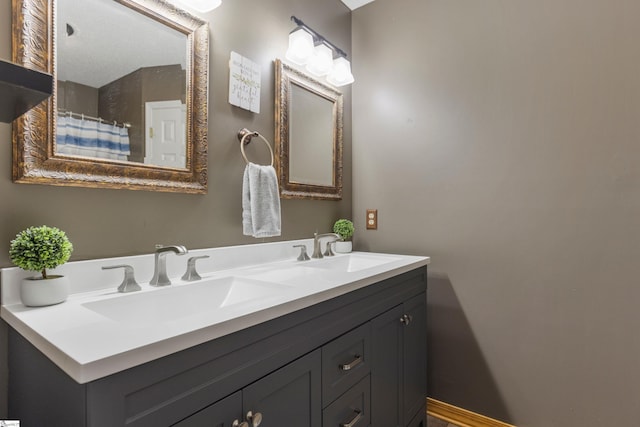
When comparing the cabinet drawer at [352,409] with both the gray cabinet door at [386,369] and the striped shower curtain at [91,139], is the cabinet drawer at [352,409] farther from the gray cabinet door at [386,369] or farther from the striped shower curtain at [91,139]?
the striped shower curtain at [91,139]

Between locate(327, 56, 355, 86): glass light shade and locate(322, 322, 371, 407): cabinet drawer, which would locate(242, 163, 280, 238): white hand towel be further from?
locate(327, 56, 355, 86): glass light shade

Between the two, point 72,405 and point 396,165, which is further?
point 396,165

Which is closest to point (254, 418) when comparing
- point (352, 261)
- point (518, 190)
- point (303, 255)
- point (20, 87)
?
point (20, 87)

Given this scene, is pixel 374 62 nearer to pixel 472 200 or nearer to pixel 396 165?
pixel 396 165

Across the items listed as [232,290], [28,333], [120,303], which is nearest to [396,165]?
[232,290]

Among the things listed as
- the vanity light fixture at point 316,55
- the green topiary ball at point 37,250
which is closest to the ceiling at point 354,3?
the vanity light fixture at point 316,55

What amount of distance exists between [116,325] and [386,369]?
0.98 metres

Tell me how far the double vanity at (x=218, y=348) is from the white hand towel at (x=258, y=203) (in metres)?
0.12

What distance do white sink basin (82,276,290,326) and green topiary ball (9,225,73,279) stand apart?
0.43ft

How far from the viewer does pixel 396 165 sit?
1914 mm

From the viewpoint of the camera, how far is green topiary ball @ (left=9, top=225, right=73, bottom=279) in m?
0.75

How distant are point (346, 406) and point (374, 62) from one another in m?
1.82

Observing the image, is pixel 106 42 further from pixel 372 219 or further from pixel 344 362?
pixel 372 219

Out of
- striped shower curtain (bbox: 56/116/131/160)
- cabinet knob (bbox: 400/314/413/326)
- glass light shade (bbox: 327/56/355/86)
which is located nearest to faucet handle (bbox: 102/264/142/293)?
striped shower curtain (bbox: 56/116/131/160)
